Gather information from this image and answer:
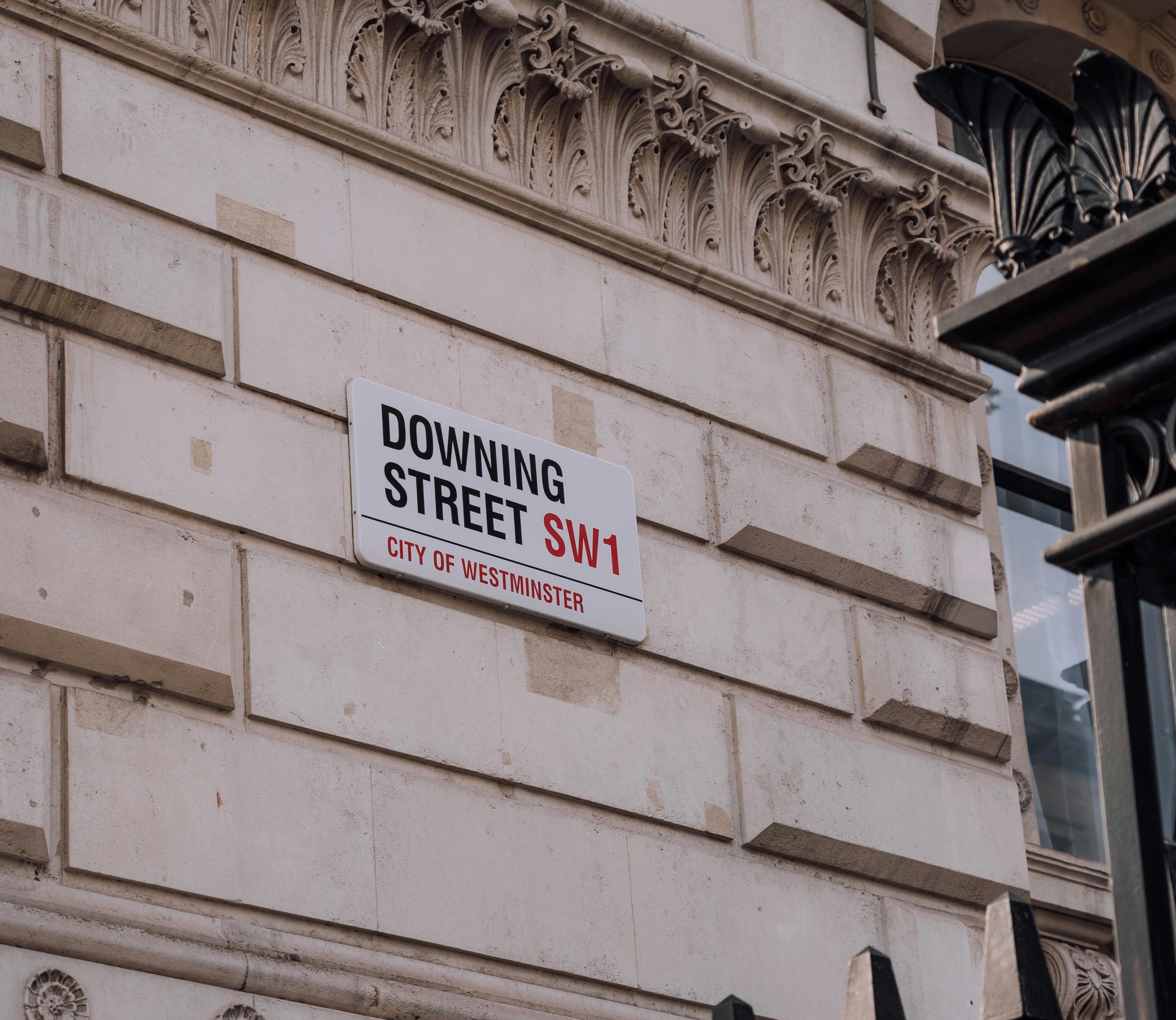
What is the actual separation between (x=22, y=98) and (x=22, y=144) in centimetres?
18

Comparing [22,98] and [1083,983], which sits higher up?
[22,98]

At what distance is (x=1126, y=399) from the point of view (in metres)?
3.94

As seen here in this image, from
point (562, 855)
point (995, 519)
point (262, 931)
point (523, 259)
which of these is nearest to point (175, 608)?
point (262, 931)

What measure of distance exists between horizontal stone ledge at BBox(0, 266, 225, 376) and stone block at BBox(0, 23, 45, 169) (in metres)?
0.52

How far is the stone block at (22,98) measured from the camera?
7.41 meters

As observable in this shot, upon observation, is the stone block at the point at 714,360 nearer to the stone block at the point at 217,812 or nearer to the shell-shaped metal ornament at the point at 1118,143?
the stone block at the point at 217,812

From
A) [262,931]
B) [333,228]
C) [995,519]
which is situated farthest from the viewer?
[995,519]

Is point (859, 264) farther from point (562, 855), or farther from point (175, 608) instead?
point (175, 608)

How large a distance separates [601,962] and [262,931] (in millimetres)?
1406

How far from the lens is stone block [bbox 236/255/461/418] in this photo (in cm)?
778

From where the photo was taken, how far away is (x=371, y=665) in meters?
7.52

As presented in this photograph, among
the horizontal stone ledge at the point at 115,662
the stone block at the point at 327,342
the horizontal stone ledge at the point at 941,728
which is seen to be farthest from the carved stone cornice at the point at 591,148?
the horizontal stone ledge at the point at 115,662

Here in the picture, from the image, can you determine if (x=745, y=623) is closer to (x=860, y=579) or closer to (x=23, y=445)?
(x=860, y=579)

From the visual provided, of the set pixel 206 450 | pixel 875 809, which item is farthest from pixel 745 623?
pixel 206 450
